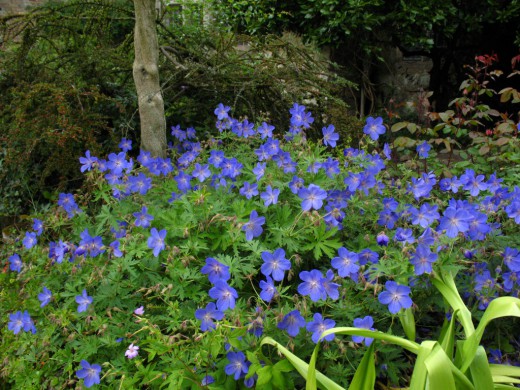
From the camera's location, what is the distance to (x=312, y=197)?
1.70 metres

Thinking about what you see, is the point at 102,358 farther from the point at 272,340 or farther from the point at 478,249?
the point at 478,249

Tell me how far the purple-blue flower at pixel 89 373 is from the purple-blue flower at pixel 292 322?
0.61m

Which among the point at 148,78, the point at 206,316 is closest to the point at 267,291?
the point at 206,316

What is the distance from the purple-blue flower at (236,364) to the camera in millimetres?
1424

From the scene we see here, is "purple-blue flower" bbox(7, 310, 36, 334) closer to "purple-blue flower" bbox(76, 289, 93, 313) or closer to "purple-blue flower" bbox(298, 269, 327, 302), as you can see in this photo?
"purple-blue flower" bbox(76, 289, 93, 313)

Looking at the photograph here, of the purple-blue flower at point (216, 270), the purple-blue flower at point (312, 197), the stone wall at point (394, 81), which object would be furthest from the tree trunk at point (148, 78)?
the stone wall at point (394, 81)

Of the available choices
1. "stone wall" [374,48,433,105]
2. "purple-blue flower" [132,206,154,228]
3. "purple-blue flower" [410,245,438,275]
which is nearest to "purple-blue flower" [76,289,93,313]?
"purple-blue flower" [132,206,154,228]

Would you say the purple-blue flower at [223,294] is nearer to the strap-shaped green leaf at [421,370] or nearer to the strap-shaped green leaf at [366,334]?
the strap-shaped green leaf at [366,334]

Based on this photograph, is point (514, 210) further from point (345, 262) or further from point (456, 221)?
point (345, 262)

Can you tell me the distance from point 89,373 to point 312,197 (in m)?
0.92

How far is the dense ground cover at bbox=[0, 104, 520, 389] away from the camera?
58.1 inches

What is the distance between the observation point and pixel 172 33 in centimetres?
398

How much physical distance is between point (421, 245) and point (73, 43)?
3.18 m

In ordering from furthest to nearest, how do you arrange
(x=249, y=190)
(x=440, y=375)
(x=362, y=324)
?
(x=249, y=190), (x=362, y=324), (x=440, y=375)
